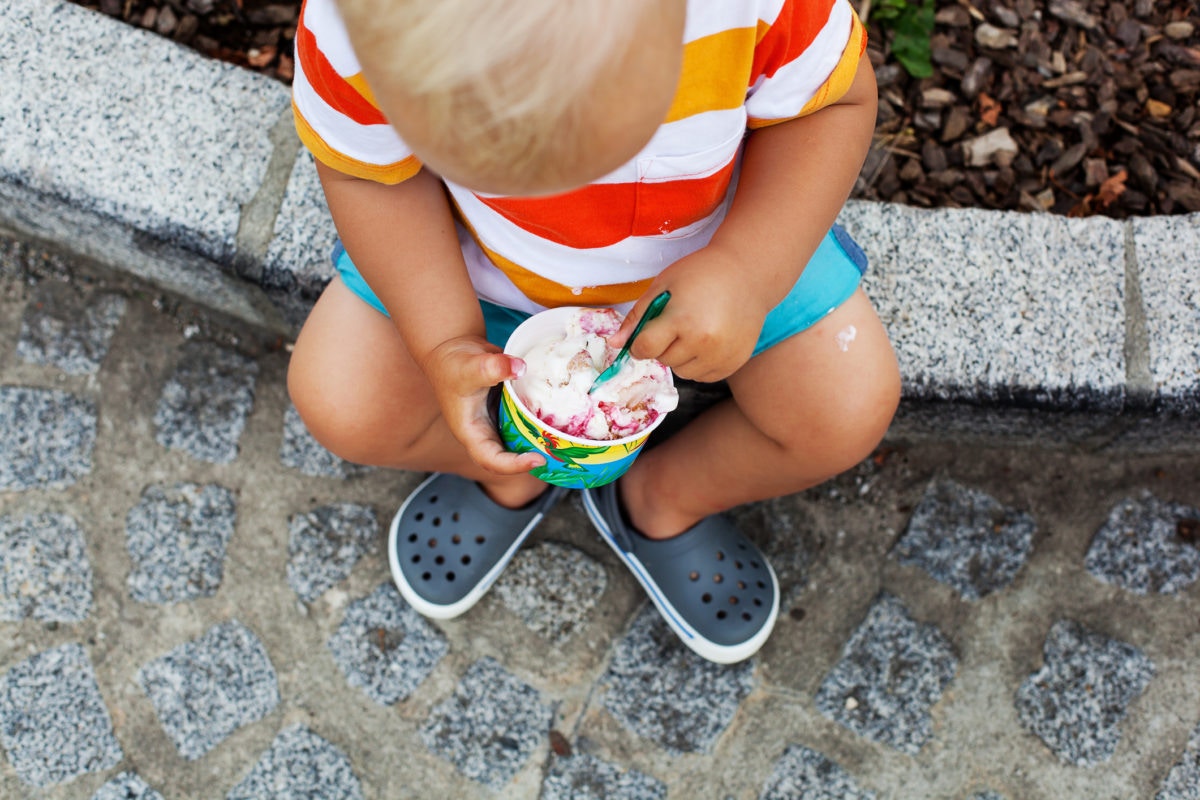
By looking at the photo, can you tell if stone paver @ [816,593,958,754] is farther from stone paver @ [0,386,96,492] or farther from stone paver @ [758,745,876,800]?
stone paver @ [0,386,96,492]

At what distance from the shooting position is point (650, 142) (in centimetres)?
95

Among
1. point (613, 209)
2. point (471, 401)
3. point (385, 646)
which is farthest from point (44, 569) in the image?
point (613, 209)

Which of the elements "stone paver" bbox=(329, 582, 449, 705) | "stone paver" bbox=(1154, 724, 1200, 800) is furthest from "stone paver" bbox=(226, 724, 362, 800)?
"stone paver" bbox=(1154, 724, 1200, 800)

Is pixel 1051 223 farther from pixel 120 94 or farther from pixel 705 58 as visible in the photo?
→ pixel 120 94

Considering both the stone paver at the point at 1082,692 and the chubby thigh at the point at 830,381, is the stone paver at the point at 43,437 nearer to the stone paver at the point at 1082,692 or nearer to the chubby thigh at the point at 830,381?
the chubby thigh at the point at 830,381

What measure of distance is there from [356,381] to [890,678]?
96 centimetres

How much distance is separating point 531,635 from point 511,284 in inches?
25.1

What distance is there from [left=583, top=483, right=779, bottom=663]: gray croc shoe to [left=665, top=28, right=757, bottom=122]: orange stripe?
0.72 m

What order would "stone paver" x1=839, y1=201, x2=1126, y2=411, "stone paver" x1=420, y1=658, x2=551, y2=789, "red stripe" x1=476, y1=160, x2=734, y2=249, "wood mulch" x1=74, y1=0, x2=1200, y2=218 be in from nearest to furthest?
"red stripe" x1=476, y1=160, x2=734, y2=249, "stone paver" x1=839, y1=201, x2=1126, y2=411, "stone paver" x1=420, y1=658, x2=551, y2=789, "wood mulch" x1=74, y1=0, x2=1200, y2=218

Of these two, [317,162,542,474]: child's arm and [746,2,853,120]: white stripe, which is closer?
[746,2,853,120]: white stripe

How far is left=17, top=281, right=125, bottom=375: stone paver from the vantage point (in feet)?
5.42

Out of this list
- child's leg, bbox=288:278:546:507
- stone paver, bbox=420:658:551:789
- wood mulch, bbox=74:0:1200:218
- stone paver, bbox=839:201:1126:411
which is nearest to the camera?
child's leg, bbox=288:278:546:507

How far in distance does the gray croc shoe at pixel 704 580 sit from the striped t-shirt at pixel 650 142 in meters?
0.50

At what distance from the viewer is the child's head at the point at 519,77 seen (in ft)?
2.01
